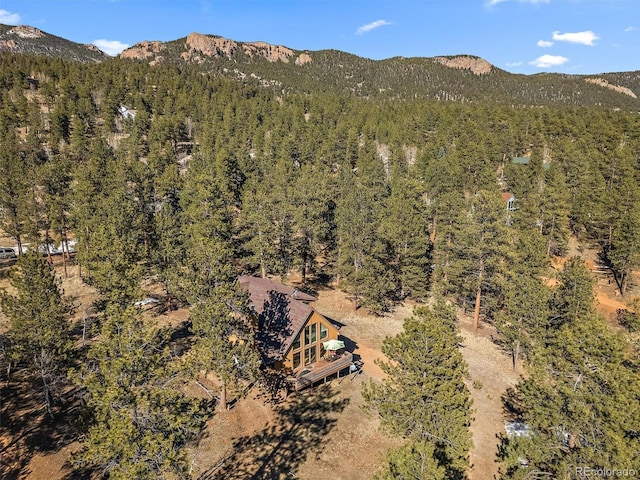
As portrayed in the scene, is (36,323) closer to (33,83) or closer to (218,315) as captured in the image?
(218,315)

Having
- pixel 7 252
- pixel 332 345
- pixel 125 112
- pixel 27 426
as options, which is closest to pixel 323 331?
pixel 332 345

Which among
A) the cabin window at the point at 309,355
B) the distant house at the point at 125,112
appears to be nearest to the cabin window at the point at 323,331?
the cabin window at the point at 309,355

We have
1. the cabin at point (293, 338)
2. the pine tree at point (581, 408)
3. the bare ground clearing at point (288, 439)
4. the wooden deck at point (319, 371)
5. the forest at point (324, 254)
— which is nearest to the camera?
the pine tree at point (581, 408)

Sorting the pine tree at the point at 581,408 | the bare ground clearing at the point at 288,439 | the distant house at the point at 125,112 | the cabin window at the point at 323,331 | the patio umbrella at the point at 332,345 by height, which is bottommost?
the bare ground clearing at the point at 288,439

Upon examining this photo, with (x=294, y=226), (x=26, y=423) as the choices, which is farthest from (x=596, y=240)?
(x=26, y=423)

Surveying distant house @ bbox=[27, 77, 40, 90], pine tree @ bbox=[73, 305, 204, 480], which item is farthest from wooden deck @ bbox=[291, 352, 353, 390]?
distant house @ bbox=[27, 77, 40, 90]

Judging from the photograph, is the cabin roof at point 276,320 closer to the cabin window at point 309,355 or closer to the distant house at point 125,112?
the cabin window at point 309,355
